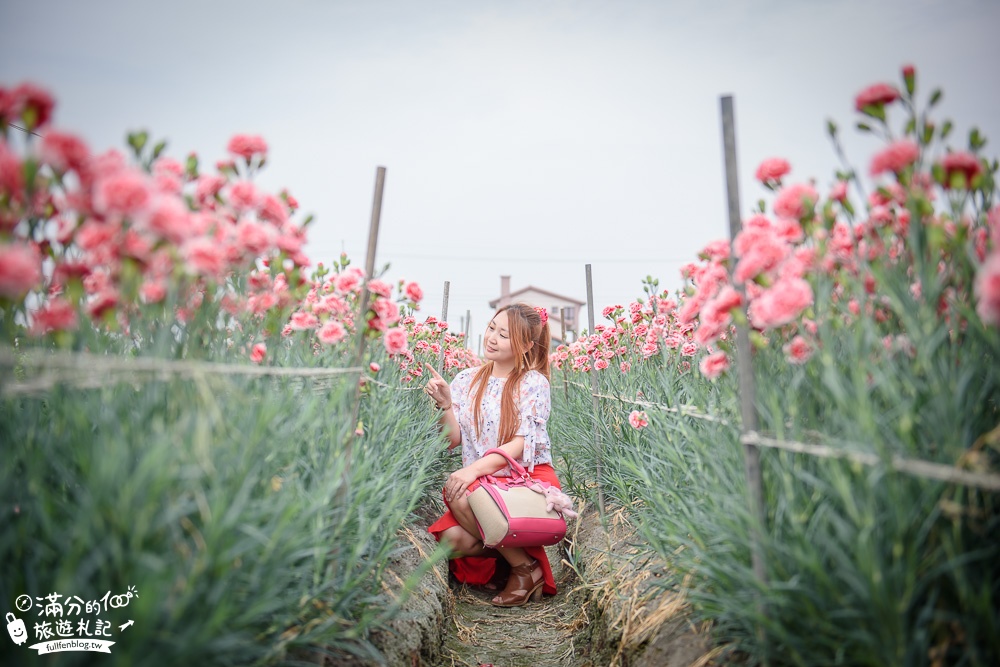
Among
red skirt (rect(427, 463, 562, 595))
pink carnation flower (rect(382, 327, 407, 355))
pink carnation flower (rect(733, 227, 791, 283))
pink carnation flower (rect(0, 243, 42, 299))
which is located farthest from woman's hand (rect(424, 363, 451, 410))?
pink carnation flower (rect(0, 243, 42, 299))

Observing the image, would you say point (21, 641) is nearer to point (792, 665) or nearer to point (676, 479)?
point (792, 665)

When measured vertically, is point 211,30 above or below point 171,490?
above

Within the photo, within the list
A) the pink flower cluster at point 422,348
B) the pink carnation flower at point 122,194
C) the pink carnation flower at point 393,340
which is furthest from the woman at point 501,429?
the pink carnation flower at point 122,194

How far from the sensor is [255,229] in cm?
122

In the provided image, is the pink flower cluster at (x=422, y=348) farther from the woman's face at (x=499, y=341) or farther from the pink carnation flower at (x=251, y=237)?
the pink carnation flower at (x=251, y=237)

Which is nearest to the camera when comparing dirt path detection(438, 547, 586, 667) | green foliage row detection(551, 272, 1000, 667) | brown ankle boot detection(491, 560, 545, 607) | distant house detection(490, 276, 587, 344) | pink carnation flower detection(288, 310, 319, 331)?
green foliage row detection(551, 272, 1000, 667)

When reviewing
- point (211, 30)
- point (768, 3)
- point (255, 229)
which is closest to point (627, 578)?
point (255, 229)

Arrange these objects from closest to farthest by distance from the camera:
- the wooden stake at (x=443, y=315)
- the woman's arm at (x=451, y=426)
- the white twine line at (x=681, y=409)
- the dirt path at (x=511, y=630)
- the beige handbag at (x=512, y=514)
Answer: the white twine line at (x=681, y=409)
the dirt path at (x=511, y=630)
the beige handbag at (x=512, y=514)
the woman's arm at (x=451, y=426)
the wooden stake at (x=443, y=315)

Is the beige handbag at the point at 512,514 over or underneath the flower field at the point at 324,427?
underneath

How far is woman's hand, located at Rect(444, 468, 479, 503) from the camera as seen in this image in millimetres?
2500

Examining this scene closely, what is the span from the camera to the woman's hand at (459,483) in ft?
8.20

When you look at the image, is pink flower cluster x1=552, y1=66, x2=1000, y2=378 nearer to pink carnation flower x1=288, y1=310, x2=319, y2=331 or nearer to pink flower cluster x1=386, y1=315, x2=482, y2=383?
pink carnation flower x1=288, y1=310, x2=319, y2=331

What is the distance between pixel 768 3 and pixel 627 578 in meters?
3.44

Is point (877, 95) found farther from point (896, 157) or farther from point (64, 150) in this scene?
point (64, 150)
